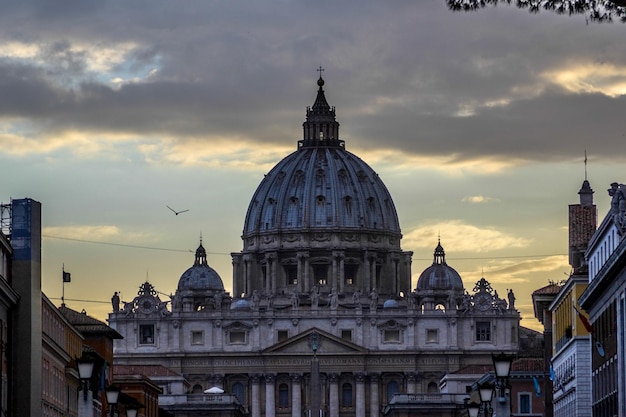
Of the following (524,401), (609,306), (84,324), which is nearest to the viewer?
(609,306)

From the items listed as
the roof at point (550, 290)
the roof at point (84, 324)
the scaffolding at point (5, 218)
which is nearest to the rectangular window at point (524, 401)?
the roof at point (550, 290)

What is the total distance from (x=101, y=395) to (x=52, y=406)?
57.7ft

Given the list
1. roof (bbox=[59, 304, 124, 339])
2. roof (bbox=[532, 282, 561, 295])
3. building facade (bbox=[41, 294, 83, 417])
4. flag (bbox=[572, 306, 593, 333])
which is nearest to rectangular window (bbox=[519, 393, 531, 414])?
roof (bbox=[532, 282, 561, 295])

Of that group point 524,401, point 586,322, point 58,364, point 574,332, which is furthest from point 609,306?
point 524,401

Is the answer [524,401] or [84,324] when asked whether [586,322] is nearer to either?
[84,324]

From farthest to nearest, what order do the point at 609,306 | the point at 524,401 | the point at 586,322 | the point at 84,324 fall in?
the point at 524,401 → the point at 84,324 → the point at 586,322 → the point at 609,306

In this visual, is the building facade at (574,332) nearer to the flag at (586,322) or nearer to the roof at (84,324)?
the flag at (586,322)

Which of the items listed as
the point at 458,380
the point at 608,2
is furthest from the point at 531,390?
the point at 458,380

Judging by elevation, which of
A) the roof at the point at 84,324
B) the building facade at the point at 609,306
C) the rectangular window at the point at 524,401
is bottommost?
the building facade at the point at 609,306

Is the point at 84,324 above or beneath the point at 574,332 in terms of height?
above

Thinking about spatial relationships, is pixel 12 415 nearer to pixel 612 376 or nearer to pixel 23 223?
pixel 23 223

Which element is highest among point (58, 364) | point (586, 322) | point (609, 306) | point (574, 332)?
point (574, 332)

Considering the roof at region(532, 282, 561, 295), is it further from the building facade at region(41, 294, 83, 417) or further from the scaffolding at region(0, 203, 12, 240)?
the scaffolding at region(0, 203, 12, 240)

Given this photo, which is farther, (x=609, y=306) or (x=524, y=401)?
(x=524, y=401)
